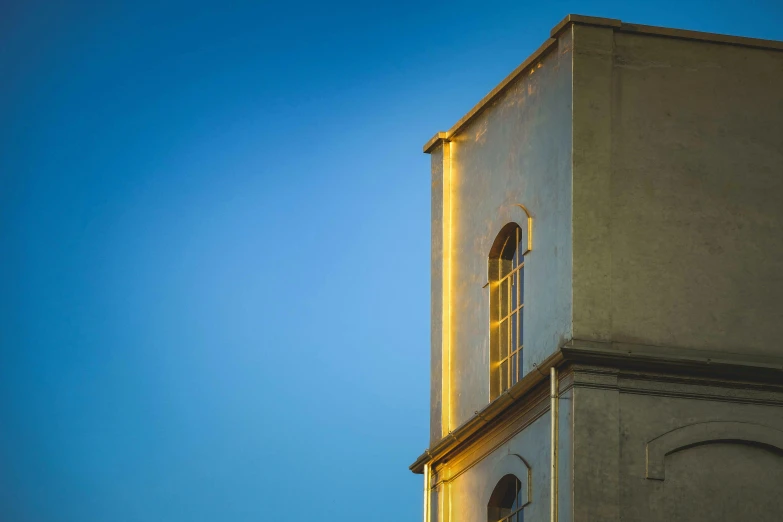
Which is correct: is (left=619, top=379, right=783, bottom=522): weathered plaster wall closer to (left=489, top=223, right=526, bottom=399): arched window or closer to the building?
the building

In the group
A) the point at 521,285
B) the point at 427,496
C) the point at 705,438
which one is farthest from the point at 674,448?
the point at 427,496

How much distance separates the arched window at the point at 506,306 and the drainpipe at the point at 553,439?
2.27 metres

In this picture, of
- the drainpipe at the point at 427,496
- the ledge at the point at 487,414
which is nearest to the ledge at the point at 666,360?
the ledge at the point at 487,414

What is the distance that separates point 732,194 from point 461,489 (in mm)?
6562

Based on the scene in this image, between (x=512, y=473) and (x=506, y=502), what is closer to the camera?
(x=512, y=473)

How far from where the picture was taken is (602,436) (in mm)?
31250

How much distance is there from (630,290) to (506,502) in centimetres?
406

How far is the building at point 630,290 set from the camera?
103 feet

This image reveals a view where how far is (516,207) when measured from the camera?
34594 millimetres

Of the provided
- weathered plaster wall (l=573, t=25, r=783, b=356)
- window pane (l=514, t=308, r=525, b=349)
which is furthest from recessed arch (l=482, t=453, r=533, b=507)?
weathered plaster wall (l=573, t=25, r=783, b=356)

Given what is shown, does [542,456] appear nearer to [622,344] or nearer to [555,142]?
[622,344]

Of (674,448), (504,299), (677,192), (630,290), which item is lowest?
(674,448)

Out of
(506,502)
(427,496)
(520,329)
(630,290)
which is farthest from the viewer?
(427,496)

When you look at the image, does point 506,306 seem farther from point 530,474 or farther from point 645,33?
point 645,33
